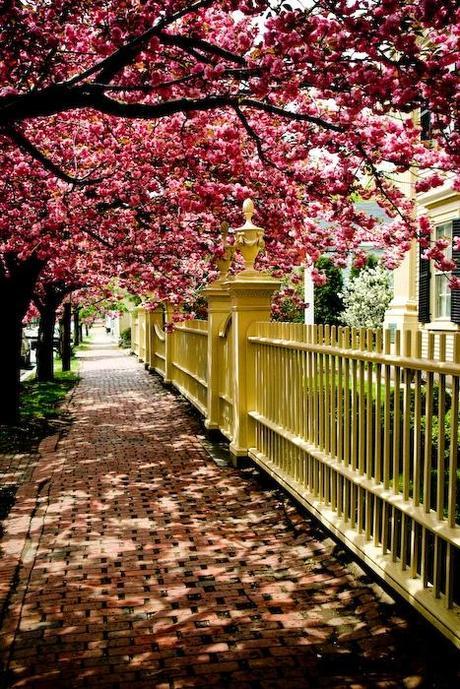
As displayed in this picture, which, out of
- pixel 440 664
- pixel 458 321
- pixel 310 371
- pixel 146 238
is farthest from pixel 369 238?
pixel 440 664

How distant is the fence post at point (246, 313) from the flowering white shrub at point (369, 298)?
53.8 ft

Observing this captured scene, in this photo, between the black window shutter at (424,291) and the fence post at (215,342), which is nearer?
the fence post at (215,342)

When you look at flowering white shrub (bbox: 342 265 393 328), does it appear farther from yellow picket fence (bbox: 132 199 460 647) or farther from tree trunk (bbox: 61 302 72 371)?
yellow picket fence (bbox: 132 199 460 647)

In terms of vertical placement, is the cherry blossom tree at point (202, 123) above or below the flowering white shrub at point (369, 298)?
above

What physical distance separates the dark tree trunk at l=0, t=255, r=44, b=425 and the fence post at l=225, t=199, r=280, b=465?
5116mm

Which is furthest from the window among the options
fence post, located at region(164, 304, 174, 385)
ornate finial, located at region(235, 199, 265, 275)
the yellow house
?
ornate finial, located at region(235, 199, 265, 275)

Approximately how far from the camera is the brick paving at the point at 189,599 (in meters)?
3.40

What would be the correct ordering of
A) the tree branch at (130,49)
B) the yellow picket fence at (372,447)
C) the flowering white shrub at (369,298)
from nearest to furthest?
the yellow picket fence at (372,447) → the tree branch at (130,49) → the flowering white shrub at (369,298)

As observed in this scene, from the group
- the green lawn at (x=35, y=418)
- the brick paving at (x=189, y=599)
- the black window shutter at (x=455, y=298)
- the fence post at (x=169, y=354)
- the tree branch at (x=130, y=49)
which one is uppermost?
the tree branch at (x=130, y=49)

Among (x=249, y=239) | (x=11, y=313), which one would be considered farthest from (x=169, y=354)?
(x=249, y=239)

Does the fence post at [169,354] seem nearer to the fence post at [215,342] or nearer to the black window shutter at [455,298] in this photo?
the black window shutter at [455,298]

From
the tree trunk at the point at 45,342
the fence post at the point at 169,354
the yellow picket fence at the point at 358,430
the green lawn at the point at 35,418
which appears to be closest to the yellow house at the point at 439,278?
the fence post at the point at 169,354

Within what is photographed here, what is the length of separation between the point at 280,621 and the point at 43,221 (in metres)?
7.19

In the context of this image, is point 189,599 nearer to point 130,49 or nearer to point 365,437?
point 365,437
